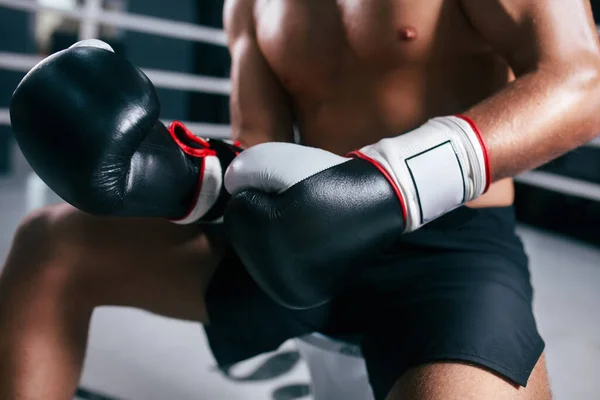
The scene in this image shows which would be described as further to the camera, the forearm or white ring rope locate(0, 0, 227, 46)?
white ring rope locate(0, 0, 227, 46)

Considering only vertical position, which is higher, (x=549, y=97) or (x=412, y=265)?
(x=549, y=97)

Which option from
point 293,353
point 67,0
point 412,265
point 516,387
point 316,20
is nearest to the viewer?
point 516,387

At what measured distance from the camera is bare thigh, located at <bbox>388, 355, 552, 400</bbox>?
1.81 ft

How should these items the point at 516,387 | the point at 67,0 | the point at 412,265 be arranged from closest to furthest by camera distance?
the point at 516,387 → the point at 412,265 → the point at 67,0

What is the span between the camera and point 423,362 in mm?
Result: 594

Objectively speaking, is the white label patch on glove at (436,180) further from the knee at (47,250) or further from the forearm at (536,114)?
the knee at (47,250)

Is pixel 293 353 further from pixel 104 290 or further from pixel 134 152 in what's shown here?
pixel 134 152

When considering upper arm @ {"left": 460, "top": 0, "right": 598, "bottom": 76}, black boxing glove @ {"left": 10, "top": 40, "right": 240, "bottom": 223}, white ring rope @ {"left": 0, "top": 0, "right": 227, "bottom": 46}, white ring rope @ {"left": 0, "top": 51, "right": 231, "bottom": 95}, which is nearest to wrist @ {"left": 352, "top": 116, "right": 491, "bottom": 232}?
upper arm @ {"left": 460, "top": 0, "right": 598, "bottom": 76}

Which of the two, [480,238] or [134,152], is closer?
[134,152]

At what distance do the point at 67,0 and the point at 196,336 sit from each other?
156 inches

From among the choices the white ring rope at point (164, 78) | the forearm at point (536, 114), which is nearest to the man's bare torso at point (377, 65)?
the forearm at point (536, 114)

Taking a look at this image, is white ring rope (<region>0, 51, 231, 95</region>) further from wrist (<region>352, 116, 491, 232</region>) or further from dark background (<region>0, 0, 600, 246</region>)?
wrist (<region>352, 116, 491, 232</region>)

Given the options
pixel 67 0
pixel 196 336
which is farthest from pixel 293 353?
pixel 67 0

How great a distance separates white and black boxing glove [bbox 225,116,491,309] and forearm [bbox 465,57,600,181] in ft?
0.11
